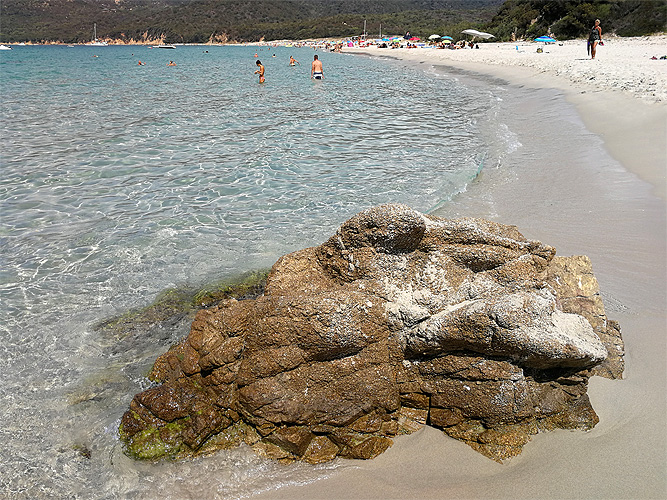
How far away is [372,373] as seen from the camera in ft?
10.9

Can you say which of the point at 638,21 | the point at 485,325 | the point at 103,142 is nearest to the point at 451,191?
the point at 485,325

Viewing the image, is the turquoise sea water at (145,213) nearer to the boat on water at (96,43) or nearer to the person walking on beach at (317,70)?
the person walking on beach at (317,70)

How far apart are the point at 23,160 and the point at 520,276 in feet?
35.6

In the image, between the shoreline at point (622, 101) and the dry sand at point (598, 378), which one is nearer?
the dry sand at point (598, 378)

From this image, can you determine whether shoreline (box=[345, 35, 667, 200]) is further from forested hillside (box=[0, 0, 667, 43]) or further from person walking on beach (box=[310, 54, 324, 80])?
forested hillside (box=[0, 0, 667, 43])

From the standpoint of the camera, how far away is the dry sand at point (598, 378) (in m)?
2.94

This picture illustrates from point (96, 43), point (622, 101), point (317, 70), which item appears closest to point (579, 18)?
point (317, 70)

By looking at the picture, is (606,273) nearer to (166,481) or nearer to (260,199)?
(166,481)

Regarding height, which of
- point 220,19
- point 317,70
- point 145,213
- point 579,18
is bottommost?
point 145,213

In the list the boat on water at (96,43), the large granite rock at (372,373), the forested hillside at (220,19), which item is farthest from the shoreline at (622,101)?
the boat on water at (96,43)

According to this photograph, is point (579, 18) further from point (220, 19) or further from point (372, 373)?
point (220, 19)

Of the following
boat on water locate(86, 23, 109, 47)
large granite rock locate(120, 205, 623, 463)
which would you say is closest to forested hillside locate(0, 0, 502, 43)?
boat on water locate(86, 23, 109, 47)

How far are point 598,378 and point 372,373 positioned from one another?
1768mm

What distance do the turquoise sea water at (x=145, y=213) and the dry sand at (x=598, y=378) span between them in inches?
20.2
